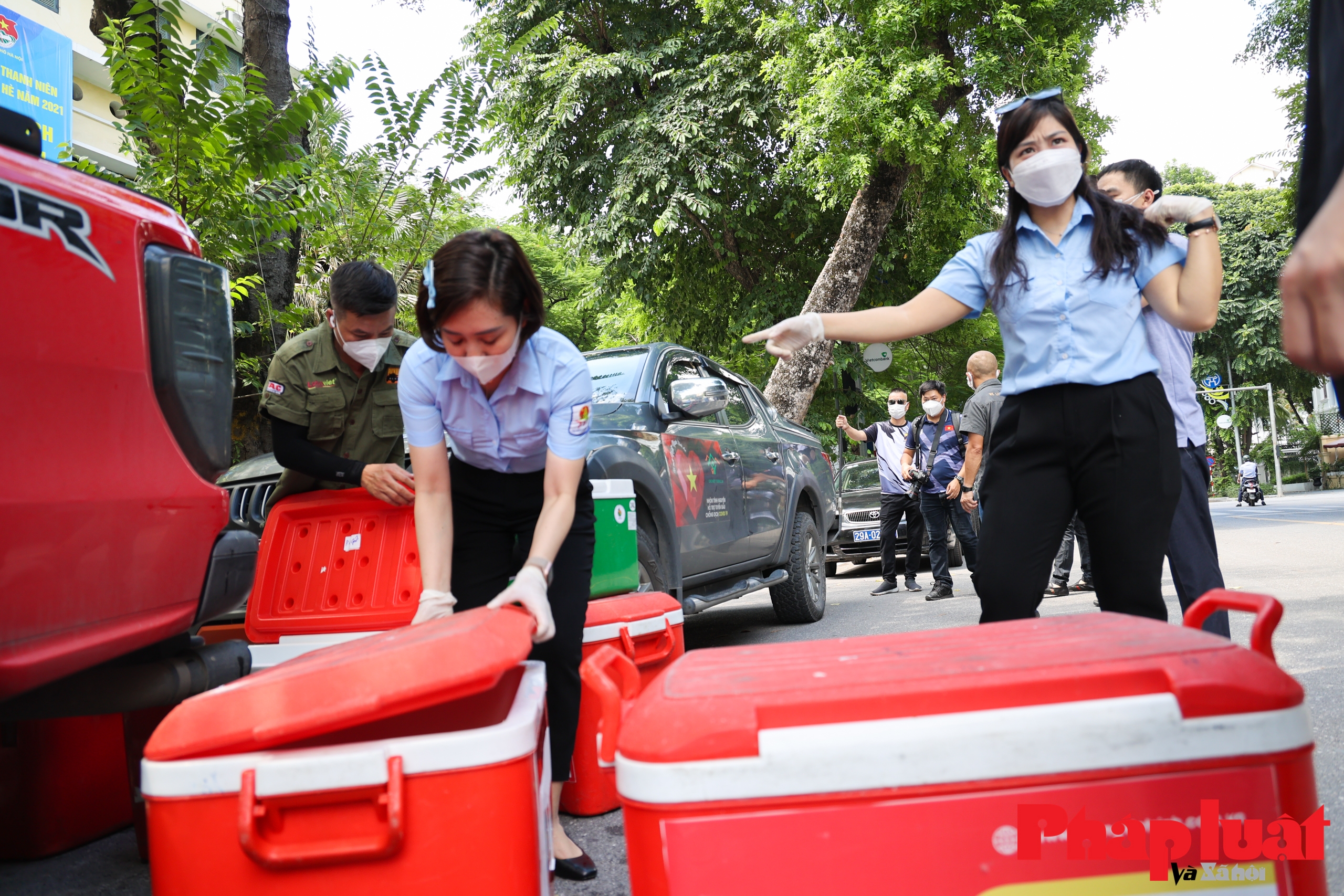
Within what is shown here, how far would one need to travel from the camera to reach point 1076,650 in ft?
4.32

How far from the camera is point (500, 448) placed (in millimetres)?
2566

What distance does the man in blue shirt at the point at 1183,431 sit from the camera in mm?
3215

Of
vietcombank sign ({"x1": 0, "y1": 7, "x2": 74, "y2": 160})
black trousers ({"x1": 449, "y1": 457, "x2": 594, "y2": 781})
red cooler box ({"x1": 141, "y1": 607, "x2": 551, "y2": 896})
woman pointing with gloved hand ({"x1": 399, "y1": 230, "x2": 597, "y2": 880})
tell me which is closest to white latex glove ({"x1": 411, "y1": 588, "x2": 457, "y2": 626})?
woman pointing with gloved hand ({"x1": 399, "y1": 230, "x2": 597, "y2": 880})

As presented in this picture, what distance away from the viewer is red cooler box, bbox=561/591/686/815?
9.96 feet

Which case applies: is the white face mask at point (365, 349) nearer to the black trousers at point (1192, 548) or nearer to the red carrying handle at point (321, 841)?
the red carrying handle at point (321, 841)

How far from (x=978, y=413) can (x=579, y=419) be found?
526 centimetres

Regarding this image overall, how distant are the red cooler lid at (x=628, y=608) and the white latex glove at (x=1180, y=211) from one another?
1880 millimetres

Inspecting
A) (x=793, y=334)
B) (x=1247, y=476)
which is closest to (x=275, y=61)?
(x=793, y=334)

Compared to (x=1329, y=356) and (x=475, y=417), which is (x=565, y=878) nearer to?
(x=475, y=417)

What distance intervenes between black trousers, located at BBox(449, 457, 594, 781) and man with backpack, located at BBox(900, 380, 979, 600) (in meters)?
6.26

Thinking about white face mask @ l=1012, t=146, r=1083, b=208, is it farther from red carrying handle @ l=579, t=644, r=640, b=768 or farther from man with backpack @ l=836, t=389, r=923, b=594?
man with backpack @ l=836, t=389, r=923, b=594

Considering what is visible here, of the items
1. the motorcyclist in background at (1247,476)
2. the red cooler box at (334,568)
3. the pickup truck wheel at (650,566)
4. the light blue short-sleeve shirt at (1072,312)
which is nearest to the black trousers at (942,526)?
the pickup truck wheel at (650,566)

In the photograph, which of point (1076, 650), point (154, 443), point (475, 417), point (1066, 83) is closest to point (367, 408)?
point (475, 417)

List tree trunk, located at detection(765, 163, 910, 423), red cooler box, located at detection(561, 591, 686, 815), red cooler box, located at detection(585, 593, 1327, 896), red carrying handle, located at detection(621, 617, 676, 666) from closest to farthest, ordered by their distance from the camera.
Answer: red cooler box, located at detection(585, 593, 1327, 896) < red cooler box, located at detection(561, 591, 686, 815) < red carrying handle, located at detection(621, 617, 676, 666) < tree trunk, located at detection(765, 163, 910, 423)
